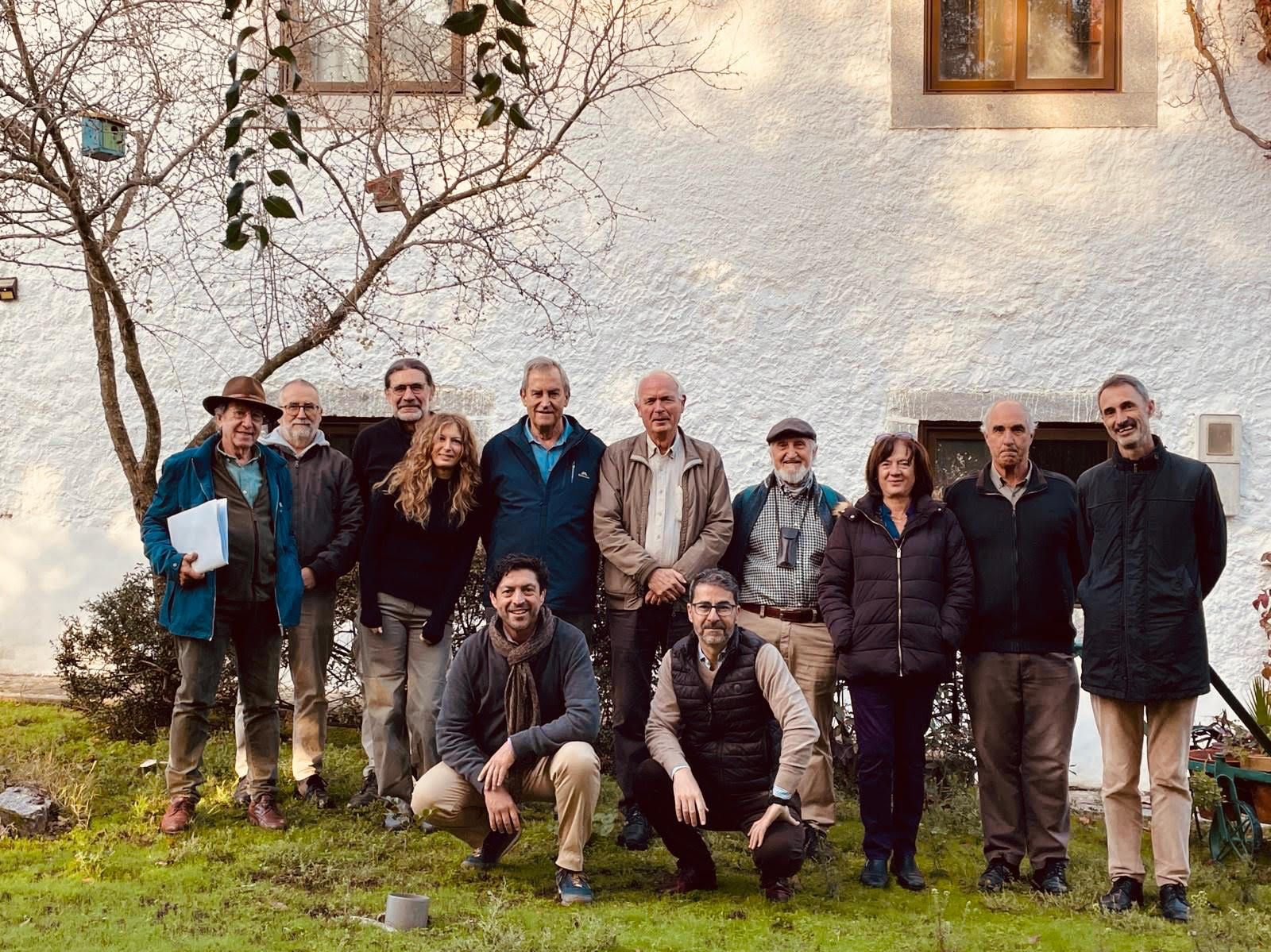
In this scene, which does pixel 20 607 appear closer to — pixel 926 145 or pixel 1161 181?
pixel 926 145

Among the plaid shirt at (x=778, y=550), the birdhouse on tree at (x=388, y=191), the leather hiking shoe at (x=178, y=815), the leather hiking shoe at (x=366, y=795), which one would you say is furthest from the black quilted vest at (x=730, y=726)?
the birdhouse on tree at (x=388, y=191)

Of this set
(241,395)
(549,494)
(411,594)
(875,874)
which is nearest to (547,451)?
(549,494)

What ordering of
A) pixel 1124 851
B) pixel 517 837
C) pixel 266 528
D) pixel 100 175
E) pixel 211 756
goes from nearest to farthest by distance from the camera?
pixel 1124 851 < pixel 517 837 < pixel 266 528 < pixel 100 175 < pixel 211 756

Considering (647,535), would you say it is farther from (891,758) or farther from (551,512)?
(891,758)

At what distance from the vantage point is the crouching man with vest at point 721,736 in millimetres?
4879

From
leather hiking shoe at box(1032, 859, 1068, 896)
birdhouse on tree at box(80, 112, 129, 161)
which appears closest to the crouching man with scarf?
leather hiking shoe at box(1032, 859, 1068, 896)

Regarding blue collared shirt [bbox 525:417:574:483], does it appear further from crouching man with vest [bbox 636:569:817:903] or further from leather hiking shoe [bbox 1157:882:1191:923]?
leather hiking shoe [bbox 1157:882:1191:923]

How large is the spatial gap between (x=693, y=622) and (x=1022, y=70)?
15.8 ft

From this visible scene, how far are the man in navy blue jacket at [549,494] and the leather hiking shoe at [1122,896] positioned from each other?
2268 mm

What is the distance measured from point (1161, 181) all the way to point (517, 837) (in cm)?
545

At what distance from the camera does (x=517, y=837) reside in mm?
5336

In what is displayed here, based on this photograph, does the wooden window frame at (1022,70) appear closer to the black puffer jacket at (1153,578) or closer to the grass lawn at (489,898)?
the black puffer jacket at (1153,578)

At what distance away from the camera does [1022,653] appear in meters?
5.22

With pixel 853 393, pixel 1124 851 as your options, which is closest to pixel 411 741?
pixel 1124 851
